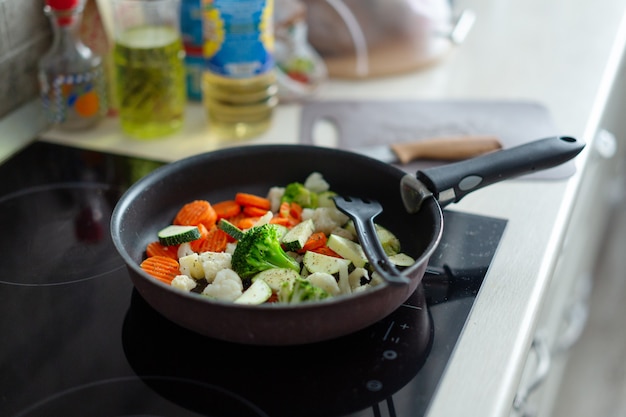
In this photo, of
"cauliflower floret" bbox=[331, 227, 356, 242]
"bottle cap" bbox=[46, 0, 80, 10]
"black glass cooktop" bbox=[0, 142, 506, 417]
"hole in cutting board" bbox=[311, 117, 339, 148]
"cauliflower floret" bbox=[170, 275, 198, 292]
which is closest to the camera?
"black glass cooktop" bbox=[0, 142, 506, 417]

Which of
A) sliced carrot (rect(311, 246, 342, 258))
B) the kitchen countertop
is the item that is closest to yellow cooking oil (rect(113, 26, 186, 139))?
the kitchen countertop

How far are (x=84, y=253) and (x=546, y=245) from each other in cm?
61

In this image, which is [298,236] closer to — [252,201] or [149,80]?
[252,201]

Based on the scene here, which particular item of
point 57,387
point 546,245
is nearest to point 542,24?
point 546,245

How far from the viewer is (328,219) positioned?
3.20ft

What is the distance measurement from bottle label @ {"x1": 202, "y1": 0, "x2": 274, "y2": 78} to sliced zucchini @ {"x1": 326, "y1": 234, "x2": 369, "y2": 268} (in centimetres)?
43

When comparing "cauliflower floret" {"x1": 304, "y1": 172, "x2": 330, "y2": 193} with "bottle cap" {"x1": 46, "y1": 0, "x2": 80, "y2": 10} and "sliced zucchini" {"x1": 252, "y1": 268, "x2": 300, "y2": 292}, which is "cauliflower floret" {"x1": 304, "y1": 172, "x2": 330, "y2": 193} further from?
"bottle cap" {"x1": 46, "y1": 0, "x2": 80, "y2": 10}

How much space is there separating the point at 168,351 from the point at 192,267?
11cm

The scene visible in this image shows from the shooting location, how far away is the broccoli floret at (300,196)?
1023mm

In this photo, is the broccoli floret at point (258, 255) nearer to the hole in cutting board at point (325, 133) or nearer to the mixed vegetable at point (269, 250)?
the mixed vegetable at point (269, 250)

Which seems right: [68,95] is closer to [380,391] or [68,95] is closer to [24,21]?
[24,21]

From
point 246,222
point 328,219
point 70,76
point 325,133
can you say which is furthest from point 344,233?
point 70,76

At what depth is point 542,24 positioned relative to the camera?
172 centimetres

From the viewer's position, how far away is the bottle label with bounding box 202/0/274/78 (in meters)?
1.20
